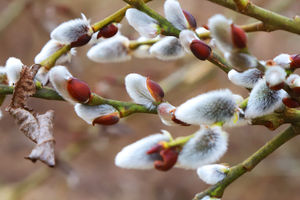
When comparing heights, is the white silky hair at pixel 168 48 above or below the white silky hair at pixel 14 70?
below

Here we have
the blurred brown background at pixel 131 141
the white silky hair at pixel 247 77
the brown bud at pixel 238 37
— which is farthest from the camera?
the blurred brown background at pixel 131 141

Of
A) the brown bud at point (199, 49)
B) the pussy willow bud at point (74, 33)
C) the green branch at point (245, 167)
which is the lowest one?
the green branch at point (245, 167)

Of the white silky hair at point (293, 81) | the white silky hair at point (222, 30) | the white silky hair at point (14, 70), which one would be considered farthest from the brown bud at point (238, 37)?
the white silky hair at point (14, 70)

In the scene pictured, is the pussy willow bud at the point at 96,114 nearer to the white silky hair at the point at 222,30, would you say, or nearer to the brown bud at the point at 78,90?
the brown bud at the point at 78,90

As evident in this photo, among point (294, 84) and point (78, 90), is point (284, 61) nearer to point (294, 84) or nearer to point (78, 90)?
point (294, 84)

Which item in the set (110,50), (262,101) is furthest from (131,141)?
(262,101)

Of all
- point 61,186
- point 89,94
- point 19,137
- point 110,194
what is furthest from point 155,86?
point 61,186
